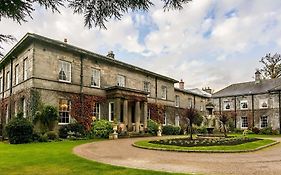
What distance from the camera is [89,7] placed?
4.26 m

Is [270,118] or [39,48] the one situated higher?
[39,48]

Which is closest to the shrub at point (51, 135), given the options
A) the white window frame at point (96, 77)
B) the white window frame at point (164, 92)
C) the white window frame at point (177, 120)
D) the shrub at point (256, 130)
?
the white window frame at point (96, 77)

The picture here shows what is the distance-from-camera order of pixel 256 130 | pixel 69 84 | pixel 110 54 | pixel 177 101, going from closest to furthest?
pixel 69 84 < pixel 110 54 < pixel 256 130 < pixel 177 101

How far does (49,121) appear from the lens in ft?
66.4

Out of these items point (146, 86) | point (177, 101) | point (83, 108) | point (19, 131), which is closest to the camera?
Result: point (19, 131)

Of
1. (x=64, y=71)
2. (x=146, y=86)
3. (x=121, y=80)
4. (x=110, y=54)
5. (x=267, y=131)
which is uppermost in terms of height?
(x=110, y=54)

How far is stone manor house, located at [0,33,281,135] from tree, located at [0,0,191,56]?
44.1 feet

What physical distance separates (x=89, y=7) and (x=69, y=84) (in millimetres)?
19187

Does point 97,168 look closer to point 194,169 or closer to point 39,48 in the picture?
point 194,169

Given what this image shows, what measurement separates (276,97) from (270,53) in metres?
14.9

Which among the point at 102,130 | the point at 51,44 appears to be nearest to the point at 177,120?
the point at 102,130

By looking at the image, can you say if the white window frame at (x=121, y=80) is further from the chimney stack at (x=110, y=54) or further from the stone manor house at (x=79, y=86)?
the chimney stack at (x=110, y=54)

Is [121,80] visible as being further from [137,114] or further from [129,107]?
[137,114]

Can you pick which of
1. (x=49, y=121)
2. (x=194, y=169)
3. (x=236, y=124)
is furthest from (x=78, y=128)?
(x=236, y=124)
